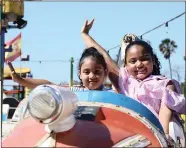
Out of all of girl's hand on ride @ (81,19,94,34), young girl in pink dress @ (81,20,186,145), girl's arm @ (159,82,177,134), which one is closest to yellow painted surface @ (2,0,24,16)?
girl's hand on ride @ (81,19,94,34)

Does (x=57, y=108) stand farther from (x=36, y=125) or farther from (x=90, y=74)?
(x=90, y=74)

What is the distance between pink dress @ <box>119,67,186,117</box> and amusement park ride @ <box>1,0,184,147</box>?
1.51 ft

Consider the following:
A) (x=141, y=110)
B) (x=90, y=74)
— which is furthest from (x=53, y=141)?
(x=90, y=74)

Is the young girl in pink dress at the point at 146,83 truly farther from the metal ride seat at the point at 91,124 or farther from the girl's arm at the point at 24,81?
the girl's arm at the point at 24,81

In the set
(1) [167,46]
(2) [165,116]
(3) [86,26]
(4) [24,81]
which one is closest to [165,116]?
(2) [165,116]

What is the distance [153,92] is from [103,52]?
644mm

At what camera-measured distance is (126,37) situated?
158 inches

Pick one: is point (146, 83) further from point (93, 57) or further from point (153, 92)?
point (93, 57)

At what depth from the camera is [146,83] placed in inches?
122

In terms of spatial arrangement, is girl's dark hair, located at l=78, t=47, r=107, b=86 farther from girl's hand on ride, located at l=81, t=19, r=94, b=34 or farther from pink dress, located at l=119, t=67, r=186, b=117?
girl's hand on ride, located at l=81, t=19, r=94, b=34

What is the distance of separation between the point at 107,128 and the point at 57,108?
383 mm

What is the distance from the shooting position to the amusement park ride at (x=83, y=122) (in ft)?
5.79

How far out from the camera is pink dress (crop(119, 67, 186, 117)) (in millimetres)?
2883

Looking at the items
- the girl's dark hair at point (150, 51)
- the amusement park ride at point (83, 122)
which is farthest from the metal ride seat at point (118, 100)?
the girl's dark hair at point (150, 51)
